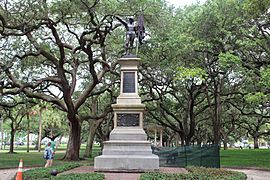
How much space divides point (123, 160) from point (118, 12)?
8.31 meters

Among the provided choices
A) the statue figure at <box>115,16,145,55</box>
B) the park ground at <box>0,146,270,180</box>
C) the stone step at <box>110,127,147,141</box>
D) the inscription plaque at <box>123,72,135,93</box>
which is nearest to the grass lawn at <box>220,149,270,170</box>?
the park ground at <box>0,146,270,180</box>

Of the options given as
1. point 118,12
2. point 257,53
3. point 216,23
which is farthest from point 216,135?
point 118,12

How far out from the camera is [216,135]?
24156 mm

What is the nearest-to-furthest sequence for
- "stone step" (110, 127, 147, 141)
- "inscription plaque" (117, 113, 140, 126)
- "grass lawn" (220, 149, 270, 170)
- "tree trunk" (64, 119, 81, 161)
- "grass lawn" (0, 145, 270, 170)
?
"stone step" (110, 127, 147, 141) → "inscription plaque" (117, 113, 140, 126) → "grass lawn" (0, 145, 270, 170) → "grass lawn" (220, 149, 270, 170) → "tree trunk" (64, 119, 81, 161)

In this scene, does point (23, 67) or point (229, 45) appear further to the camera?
point (23, 67)

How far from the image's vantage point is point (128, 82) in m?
13.9

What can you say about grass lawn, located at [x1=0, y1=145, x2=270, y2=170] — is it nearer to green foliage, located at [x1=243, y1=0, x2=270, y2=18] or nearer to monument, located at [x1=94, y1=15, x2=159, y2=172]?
monument, located at [x1=94, y1=15, x2=159, y2=172]

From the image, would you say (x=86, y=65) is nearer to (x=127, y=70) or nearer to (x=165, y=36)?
(x=165, y=36)

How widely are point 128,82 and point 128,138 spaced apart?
2.40 metres

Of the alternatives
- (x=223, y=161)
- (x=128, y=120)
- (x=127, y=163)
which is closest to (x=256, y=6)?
(x=128, y=120)

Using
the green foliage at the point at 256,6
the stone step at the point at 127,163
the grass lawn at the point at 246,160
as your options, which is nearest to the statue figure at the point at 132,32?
the stone step at the point at 127,163

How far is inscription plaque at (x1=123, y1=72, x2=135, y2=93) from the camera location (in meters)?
13.8

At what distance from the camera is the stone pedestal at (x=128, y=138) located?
12.1 meters

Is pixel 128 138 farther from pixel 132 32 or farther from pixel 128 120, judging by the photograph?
pixel 132 32
